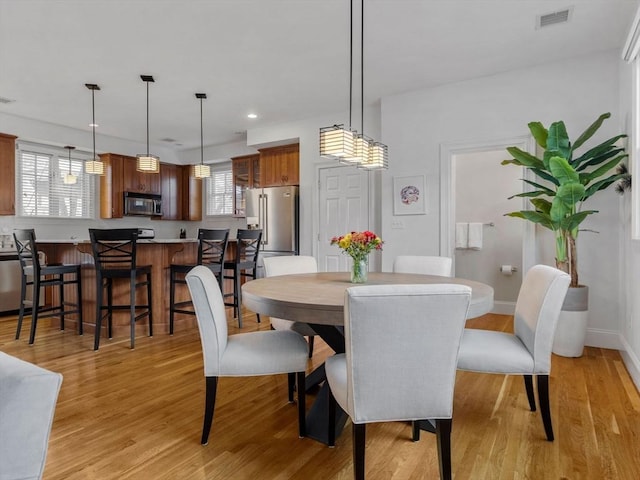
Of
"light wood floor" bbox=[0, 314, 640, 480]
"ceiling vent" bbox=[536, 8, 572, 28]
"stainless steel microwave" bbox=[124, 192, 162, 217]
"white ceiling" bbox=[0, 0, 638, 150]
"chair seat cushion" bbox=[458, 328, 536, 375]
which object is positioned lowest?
"light wood floor" bbox=[0, 314, 640, 480]

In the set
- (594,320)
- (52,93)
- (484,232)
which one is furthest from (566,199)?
(52,93)

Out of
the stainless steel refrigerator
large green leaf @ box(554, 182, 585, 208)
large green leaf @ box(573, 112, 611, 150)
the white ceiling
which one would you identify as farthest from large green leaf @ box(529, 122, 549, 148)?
the stainless steel refrigerator

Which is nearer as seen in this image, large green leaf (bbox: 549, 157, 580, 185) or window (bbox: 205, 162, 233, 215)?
large green leaf (bbox: 549, 157, 580, 185)

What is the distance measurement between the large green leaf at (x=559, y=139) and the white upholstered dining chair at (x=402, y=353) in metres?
2.67

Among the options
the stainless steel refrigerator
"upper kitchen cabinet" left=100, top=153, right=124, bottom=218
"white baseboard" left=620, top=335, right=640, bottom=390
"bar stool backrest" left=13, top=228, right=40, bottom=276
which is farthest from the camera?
"upper kitchen cabinet" left=100, top=153, right=124, bottom=218

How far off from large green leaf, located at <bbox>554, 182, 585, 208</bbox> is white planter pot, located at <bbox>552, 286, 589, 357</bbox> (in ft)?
2.46

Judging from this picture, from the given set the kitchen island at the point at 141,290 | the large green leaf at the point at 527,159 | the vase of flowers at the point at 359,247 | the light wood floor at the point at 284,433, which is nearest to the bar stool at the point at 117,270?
the kitchen island at the point at 141,290

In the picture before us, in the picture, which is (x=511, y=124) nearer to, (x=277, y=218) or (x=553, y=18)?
(x=553, y=18)

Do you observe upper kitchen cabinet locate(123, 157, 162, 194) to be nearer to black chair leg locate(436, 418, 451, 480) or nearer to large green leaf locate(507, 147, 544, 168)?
large green leaf locate(507, 147, 544, 168)

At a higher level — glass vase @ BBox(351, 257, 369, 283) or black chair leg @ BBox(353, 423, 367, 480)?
glass vase @ BBox(351, 257, 369, 283)

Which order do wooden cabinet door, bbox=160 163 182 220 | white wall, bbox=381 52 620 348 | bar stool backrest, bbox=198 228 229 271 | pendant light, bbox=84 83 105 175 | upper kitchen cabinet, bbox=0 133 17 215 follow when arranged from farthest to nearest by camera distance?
wooden cabinet door, bbox=160 163 182 220 → upper kitchen cabinet, bbox=0 133 17 215 → pendant light, bbox=84 83 105 175 → bar stool backrest, bbox=198 228 229 271 → white wall, bbox=381 52 620 348

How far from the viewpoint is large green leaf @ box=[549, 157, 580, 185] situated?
10.1ft

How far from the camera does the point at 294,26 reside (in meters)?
3.18

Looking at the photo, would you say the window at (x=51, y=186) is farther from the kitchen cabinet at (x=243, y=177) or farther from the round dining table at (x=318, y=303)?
the round dining table at (x=318, y=303)
